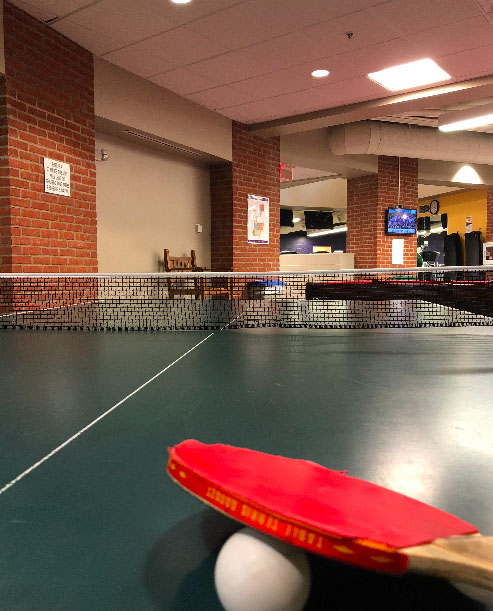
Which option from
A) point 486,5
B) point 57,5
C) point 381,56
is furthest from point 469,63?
point 57,5

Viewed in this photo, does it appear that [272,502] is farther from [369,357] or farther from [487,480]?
[369,357]

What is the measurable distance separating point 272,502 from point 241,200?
7.76 meters

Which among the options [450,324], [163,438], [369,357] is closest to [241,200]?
[450,324]

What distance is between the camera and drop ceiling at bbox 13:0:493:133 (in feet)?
14.5

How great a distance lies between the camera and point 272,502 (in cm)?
62

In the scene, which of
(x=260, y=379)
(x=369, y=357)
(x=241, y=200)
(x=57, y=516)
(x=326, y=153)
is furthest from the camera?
(x=326, y=153)

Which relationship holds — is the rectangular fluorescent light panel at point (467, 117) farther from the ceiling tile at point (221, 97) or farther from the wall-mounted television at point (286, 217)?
the wall-mounted television at point (286, 217)

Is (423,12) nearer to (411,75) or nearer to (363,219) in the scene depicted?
(411,75)

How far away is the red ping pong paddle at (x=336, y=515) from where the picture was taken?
0.54 m

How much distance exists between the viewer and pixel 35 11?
444 cm

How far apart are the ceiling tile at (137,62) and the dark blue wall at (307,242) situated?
52.2 feet

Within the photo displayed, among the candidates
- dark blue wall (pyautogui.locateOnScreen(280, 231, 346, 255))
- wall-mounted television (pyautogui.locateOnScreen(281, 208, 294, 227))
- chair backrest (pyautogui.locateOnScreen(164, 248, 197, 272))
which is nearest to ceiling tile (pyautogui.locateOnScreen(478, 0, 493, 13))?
chair backrest (pyautogui.locateOnScreen(164, 248, 197, 272))

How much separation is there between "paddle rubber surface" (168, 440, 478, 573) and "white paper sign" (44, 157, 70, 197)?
4784 mm

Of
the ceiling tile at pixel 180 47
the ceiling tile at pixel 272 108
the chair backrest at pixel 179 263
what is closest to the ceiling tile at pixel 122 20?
the ceiling tile at pixel 180 47
